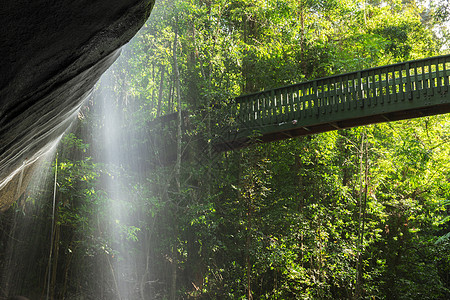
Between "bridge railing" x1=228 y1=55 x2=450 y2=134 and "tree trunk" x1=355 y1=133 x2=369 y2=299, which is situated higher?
"bridge railing" x1=228 y1=55 x2=450 y2=134

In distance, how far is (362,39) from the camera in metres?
12.1

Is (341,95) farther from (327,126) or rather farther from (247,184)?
(247,184)

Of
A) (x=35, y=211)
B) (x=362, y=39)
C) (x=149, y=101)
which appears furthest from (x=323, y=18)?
(x=35, y=211)

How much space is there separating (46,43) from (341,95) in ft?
25.4

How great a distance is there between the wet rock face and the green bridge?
282 inches

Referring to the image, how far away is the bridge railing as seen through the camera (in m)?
7.41

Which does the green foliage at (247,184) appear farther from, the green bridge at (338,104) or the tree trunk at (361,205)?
the green bridge at (338,104)

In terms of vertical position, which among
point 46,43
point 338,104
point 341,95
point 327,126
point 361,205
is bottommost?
point 46,43

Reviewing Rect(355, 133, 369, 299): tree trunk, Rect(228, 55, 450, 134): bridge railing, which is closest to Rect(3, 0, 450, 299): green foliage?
Rect(355, 133, 369, 299): tree trunk

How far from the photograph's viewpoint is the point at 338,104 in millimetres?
8172

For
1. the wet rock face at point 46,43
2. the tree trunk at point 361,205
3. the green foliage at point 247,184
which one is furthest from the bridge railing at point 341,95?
the wet rock face at point 46,43

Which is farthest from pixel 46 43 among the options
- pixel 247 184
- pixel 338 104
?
pixel 247 184

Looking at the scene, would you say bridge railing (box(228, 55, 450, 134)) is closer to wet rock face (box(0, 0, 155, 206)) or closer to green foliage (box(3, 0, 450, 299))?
green foliage (box(3, 0, 450, 299))

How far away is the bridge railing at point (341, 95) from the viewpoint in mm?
7414
